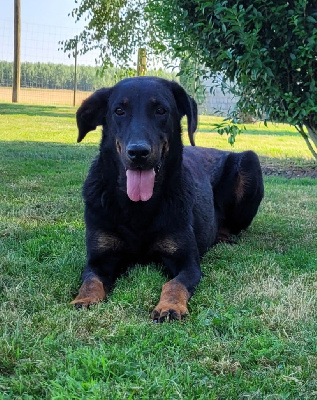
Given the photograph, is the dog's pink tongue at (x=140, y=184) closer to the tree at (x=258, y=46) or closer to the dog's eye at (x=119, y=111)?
the dog's eye at (x=119, y=111)

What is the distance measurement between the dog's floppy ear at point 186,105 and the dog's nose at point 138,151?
0.80 metres

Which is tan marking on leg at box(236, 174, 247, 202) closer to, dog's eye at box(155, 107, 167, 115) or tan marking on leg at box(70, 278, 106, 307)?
dog's eye at box(155, 107, 167, 115)

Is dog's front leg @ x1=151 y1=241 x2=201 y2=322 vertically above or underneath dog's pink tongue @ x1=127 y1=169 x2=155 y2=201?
underneath

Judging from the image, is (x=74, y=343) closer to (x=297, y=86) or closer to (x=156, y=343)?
(x=156, y=343)

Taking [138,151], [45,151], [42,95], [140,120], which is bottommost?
[42,95]

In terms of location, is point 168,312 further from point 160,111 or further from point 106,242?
point 160,111

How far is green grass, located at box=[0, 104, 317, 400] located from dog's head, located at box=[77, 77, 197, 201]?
0.72 metres

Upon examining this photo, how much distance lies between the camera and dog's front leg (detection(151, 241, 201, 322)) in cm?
288

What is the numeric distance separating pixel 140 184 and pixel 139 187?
0.02m

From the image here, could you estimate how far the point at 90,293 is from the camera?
3.15 meters

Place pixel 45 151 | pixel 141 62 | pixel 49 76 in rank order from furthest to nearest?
pixel 49 76 < pixel 141 62 < pixel 45 151

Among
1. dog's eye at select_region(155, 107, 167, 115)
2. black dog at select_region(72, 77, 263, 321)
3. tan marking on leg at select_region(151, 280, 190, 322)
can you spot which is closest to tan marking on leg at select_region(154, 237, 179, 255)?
black dog at select_region(72, 77, 263, 321)

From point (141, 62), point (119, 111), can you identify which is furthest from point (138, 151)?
point (141, 62)

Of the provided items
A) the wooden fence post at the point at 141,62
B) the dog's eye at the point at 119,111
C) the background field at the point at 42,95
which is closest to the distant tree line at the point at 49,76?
the background field at the point at 42,95
